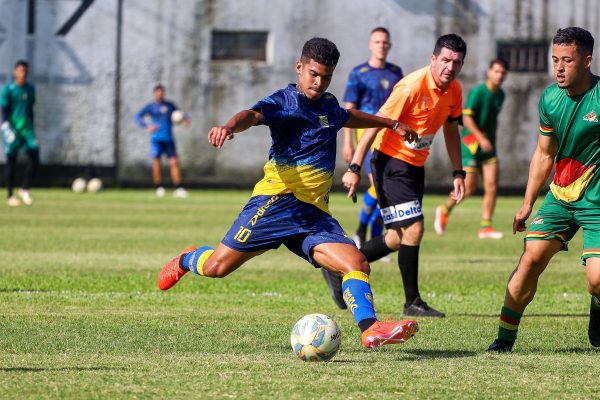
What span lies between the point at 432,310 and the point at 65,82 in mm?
22882

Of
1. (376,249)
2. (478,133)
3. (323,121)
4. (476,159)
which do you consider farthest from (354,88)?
(323,121)

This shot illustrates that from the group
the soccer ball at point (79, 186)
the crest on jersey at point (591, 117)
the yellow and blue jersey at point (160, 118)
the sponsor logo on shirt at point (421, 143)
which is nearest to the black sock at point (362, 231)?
the sponsor logo on shirt at point (421, 143)

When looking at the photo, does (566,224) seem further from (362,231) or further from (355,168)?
(362,231)

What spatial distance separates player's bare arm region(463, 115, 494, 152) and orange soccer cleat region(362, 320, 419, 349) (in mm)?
→ 10103

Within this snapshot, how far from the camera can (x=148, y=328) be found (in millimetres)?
8547

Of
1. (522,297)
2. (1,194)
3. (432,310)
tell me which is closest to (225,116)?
(1,194)

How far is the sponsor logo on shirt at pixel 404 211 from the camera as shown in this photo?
32.6 feet

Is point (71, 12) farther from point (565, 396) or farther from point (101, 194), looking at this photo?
point (565, 396)

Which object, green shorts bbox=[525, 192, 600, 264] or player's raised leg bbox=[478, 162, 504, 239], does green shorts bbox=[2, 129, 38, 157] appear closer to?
player's raised leg bbox=[478, 162, 504, 239]

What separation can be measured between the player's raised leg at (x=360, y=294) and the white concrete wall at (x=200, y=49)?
23.7 metres

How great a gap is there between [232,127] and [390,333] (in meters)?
1.47

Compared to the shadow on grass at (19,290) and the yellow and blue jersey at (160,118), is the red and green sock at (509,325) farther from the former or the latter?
the yellow and blue jersey at (160,118)

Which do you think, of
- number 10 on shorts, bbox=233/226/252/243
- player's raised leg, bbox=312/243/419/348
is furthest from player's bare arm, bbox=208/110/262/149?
player's raised leg, bbox=312/243/419/348

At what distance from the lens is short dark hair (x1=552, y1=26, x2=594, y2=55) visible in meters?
7.28
